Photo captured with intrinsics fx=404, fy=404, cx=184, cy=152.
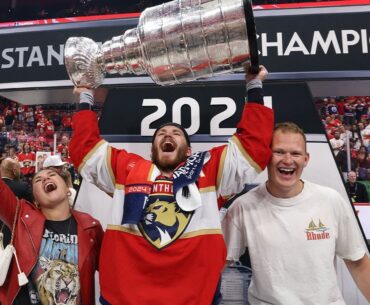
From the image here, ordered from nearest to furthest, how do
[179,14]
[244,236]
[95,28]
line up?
[179,14], [244,236], [95,28]

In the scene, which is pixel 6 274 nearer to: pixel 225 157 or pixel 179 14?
pixel 225 157

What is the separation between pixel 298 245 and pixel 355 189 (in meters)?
3.65

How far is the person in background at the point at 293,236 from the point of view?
60.4 inches

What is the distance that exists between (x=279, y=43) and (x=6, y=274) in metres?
1.83

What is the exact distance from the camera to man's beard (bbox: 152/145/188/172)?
166cm

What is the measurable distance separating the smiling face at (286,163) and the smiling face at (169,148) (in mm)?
372

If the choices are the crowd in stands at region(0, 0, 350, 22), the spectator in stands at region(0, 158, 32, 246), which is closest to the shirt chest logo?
the spectator in stands at region(0, 158, 32, 246)

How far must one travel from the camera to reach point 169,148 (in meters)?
1.70

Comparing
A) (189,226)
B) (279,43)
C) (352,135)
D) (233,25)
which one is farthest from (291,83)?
→ (352,135)

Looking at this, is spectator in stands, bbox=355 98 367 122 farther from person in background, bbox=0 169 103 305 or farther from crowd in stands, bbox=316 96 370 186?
person in background, bbox=0 169 103 305

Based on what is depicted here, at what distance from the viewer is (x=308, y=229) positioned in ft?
5.15

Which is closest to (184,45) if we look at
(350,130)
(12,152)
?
(12,152)

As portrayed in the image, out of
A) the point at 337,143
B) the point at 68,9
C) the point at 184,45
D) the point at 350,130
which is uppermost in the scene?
the point at 68,9

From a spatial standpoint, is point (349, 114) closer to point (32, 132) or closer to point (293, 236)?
point (32, 132)
